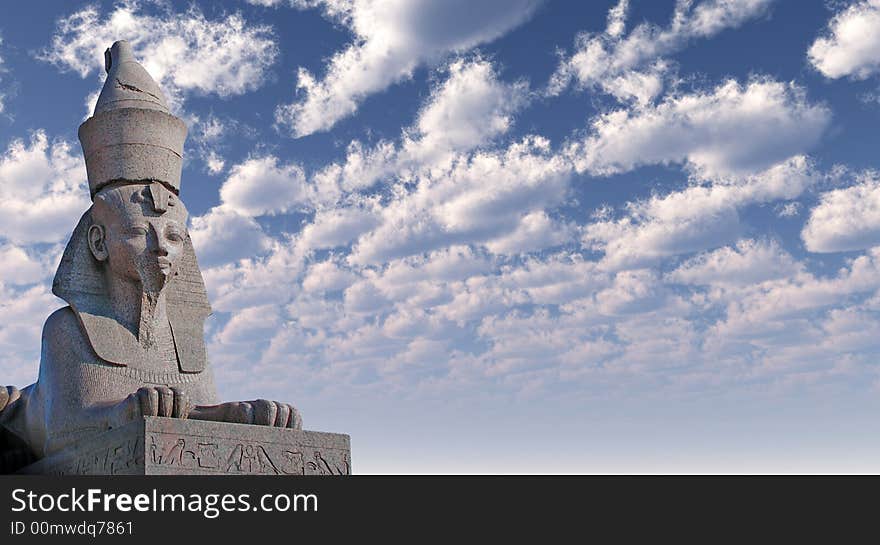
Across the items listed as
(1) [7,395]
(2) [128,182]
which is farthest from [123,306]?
(1) [7,395]

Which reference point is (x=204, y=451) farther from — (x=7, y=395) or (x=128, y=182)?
(x=7, y=395)

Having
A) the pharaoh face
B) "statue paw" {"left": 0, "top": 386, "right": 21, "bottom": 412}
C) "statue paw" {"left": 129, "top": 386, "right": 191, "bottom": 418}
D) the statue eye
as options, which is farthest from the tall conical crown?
"statue paw" {"left": 129, "top": 386, "right": 191, "bottom": 418}

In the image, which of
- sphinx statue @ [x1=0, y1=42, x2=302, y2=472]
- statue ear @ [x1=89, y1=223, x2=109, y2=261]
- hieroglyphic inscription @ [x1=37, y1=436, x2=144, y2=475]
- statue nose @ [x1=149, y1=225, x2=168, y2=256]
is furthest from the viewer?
statue ear @ [x1=89, y1=223, x2=109, y2=261]

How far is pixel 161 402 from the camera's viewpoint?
275 inches

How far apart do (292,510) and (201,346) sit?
2712mm

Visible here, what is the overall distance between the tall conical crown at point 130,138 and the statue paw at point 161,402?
2.21m

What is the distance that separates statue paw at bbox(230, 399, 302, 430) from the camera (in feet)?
23.9

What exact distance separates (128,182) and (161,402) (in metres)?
2.30

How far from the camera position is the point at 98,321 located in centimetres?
823

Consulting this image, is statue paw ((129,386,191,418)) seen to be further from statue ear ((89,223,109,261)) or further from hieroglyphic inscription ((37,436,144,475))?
statue ear ((89,223,109,261))

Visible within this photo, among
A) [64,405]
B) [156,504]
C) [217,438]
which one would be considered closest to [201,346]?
[64,405]

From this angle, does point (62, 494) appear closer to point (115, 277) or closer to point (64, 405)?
point (64, 405)

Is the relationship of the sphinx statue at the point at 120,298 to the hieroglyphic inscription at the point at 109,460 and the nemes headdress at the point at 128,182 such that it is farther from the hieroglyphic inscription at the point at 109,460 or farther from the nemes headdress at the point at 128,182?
the hieroglyphic inscription at the point at 109,460

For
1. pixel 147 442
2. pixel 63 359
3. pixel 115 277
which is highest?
pixel 115 277
